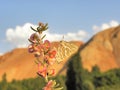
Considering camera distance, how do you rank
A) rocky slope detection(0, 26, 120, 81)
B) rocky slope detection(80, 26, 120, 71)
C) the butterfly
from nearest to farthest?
the butterfly, rocky slope detection(80, 26, 120, 71), rocky slope detection(0, 26, 120, 81)

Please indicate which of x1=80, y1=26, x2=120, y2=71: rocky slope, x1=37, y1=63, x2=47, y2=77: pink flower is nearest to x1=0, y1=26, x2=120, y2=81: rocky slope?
x1=80, y1=26, x2=120, y2=71: rocky slope

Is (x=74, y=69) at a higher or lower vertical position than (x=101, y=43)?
lower

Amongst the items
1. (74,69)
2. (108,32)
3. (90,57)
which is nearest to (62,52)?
(74,69)

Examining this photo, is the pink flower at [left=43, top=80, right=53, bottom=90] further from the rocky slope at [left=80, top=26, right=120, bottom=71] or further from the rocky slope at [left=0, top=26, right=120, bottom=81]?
the rocky slope at [left=80, top=26, right=120, bottom=71]

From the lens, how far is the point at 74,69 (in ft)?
88.6

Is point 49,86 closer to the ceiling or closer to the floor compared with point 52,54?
closer to the floor

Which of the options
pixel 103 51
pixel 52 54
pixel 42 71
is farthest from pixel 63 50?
pixel 103 51

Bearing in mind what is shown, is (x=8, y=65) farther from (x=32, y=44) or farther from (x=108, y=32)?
(x=32, y=44)

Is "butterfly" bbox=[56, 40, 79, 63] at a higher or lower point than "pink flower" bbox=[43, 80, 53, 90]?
higher

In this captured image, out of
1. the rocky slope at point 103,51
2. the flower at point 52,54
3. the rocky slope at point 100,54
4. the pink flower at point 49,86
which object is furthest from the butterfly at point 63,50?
the rocky slope at point 103,51

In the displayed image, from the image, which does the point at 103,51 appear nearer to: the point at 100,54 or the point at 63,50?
the point at 100,54

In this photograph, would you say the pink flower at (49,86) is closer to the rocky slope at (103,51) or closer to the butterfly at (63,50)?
the butterfly at (63,50)

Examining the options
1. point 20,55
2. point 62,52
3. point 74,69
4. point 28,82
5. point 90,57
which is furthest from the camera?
point 20,55

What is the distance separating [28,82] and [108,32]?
147 feet
